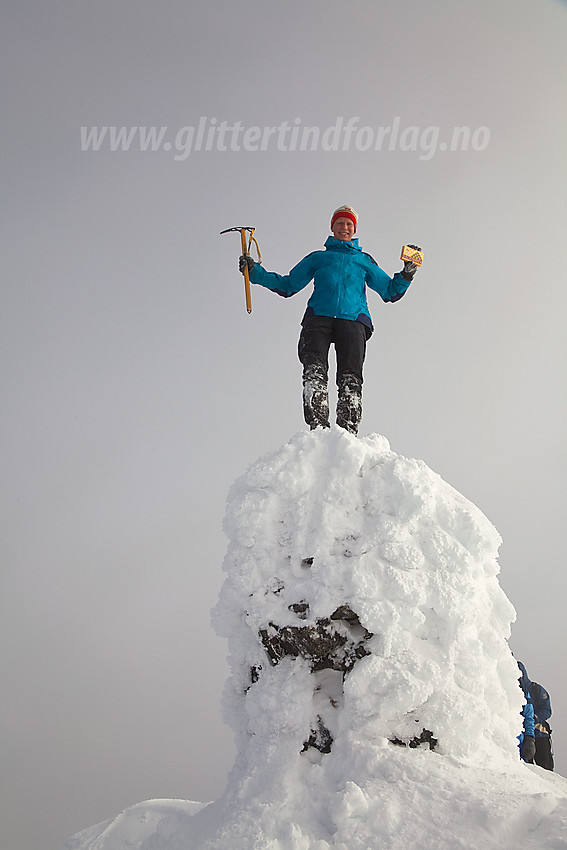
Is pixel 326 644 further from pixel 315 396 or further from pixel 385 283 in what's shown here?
pixel 385 283

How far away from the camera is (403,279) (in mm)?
4035

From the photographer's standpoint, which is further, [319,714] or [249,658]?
[249,658]

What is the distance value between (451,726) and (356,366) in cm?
225

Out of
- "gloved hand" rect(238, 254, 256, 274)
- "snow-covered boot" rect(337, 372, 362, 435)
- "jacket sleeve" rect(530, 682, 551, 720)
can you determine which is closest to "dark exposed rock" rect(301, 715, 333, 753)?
"snow-covered boot" rect(337, 372, 362, 435)

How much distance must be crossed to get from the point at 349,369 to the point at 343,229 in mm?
1120

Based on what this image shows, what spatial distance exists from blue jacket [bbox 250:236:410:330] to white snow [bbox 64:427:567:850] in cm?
113

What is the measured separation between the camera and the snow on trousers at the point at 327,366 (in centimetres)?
369

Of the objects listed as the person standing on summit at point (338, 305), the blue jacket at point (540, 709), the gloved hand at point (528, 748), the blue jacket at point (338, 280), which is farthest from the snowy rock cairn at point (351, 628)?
the blue jacket at point (540, 709)

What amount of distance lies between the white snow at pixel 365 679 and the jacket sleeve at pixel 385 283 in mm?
1347

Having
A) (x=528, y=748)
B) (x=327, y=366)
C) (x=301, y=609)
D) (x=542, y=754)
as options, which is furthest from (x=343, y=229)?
(x=542, y=754)

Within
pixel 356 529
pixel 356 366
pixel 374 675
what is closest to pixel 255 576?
pixel 356 529

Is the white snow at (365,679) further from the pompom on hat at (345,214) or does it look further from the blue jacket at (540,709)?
the pompom on hat at (345,214)

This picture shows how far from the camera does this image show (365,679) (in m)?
2.53

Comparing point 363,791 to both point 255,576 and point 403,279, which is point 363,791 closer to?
point 255,576
